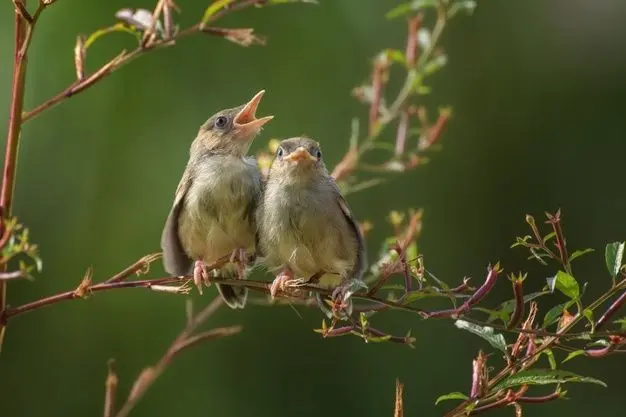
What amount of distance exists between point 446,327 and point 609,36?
3011mm

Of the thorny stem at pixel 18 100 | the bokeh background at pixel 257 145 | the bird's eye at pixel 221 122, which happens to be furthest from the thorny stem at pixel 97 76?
the bokeh background at pixel 257 145

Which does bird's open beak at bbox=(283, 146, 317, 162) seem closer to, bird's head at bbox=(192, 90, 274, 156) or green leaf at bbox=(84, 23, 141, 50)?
bird's head at bbox=(192, 90, 274, 156)

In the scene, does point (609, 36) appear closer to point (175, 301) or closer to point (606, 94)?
point (606, 94)

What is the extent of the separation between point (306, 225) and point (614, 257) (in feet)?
5.25

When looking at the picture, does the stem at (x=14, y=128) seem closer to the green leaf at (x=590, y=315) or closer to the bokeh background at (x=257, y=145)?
the green leaf at (x=590, y=315)

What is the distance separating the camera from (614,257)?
2.06m

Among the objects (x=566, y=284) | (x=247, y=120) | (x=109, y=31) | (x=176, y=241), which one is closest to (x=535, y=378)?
(x=566, y=284)

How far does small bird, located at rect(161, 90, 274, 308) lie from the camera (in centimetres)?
364

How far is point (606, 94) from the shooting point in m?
8.34

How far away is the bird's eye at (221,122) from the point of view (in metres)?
3.96

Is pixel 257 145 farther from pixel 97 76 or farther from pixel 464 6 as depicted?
pixel 97 76

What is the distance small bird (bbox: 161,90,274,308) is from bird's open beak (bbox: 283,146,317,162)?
0.16 metres

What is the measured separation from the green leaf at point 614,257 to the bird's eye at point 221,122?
213cm

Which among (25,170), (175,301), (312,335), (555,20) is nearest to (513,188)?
(555,20)
